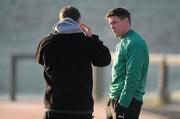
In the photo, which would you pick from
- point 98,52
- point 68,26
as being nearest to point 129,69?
point 98,52

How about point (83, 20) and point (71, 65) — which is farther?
point (83, 20)

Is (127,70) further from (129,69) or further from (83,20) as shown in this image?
(83,20)

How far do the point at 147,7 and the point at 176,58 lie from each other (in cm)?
1289

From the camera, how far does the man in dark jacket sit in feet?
18.0

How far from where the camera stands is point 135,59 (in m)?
5.50

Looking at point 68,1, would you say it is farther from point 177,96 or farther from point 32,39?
point 177,96

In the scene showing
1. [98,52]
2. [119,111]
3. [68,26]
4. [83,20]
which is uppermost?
[83,20]

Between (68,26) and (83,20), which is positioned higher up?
(83,20)

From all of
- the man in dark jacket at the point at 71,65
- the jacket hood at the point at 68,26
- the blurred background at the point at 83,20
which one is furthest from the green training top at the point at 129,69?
the blurred background at the point at 83,20

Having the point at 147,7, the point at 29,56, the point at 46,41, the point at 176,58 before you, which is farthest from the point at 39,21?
the point at 46,41

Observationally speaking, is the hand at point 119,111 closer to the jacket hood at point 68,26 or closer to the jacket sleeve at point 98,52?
the jacket sleeve at point 98,52

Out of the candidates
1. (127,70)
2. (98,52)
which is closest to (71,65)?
(98,52)

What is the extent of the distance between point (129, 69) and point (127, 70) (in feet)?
0.09

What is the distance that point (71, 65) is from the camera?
18.1 ft
